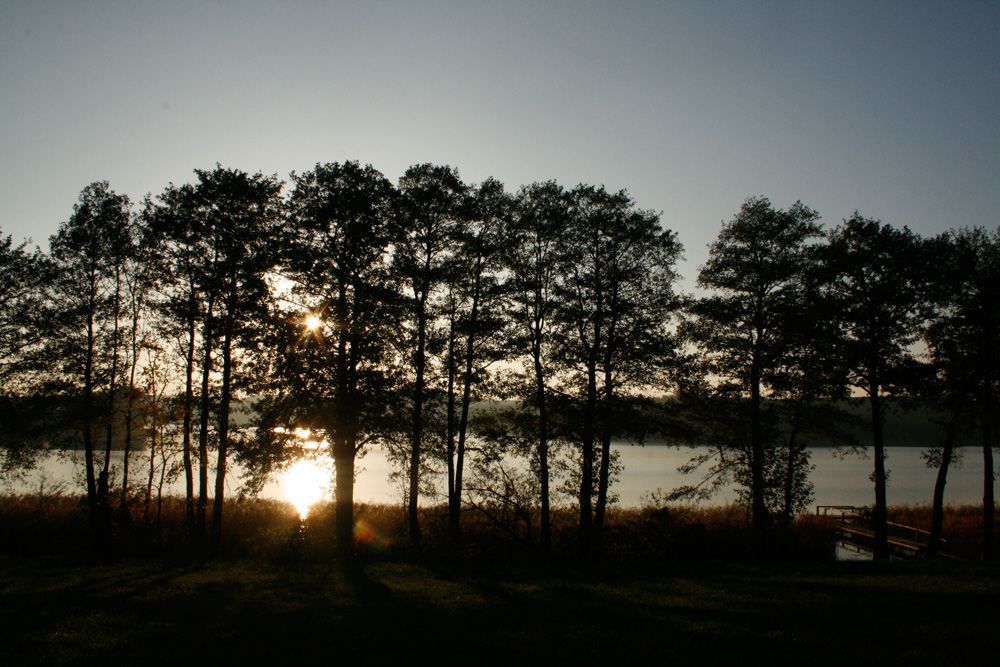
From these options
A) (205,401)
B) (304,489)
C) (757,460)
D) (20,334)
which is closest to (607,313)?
(757,460)

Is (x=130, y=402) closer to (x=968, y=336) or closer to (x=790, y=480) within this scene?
(x=790, y=480)

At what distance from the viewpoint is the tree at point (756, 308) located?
19.5 metres

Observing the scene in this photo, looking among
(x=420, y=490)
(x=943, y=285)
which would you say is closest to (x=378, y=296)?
(x=420, y=490)

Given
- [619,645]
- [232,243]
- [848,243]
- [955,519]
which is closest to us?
[619,645]

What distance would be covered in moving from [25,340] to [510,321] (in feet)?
57.9

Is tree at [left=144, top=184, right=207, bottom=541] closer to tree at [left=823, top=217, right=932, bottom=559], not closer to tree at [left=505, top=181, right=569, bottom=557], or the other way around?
tree at [left=505, top=181, right=569, bottom=557]

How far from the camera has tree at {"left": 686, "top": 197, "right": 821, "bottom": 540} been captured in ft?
64.0

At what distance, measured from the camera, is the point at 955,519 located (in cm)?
2905

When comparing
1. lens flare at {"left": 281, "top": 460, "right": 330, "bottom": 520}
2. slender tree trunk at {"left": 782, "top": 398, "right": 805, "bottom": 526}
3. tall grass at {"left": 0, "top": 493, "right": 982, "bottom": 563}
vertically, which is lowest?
lens flare at {"left": 281, "top": 460, "right": 330, "bottom": 520}

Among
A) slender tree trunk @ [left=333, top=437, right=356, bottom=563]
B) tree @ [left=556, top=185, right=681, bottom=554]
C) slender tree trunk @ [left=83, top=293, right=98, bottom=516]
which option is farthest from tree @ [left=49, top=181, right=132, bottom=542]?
tree @ [left=556, top=185, right=681, bottom=554]

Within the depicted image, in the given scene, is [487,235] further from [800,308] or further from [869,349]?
[869,349]

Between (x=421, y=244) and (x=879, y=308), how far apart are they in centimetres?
1587

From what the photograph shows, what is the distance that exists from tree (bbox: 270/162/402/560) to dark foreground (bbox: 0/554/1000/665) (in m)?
4.39

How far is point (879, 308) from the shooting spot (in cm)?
1938
